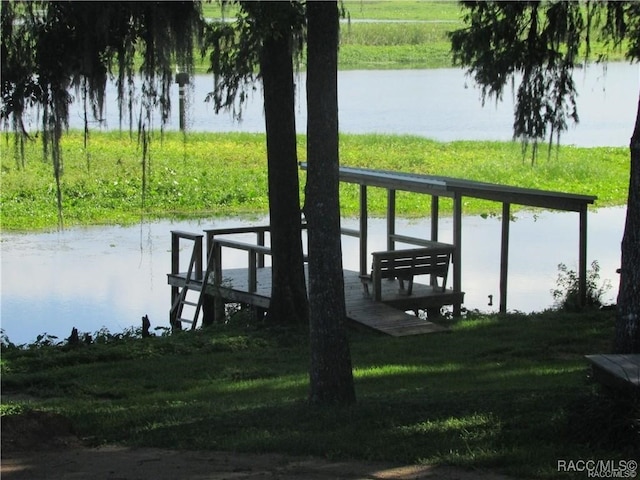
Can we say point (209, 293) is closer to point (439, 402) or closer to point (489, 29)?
point (489, 29)

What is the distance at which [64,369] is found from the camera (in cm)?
1137

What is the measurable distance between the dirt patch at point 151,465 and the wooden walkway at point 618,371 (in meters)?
0.93

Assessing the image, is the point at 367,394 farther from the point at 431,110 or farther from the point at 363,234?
the point at 431,110

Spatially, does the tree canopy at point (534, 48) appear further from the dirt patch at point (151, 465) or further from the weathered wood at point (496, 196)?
the dirt patch at point (151, 465)

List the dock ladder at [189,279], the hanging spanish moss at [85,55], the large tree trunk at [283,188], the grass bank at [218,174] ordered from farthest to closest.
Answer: the grass bank at [218,174]
the dock ladder at [189,279]
the large tree trunk at [283,188]
the hanging spanish moss at [85,55]

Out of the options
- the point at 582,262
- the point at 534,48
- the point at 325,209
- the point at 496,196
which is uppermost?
the point at 534,48

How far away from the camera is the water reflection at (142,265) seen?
1708cm

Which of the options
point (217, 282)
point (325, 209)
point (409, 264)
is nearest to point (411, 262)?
point (409, 264)

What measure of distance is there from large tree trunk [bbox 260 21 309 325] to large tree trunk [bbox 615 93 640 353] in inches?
251

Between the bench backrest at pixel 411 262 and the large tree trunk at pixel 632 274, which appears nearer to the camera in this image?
the large tree trunk at pixel 632 274

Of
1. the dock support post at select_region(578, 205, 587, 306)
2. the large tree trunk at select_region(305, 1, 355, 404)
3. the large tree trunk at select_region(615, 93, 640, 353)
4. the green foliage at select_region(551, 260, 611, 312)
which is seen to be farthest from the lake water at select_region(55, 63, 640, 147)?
the large tree trunk at select_region(615, 93, 640, 353)

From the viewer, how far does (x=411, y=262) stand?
14.8 m

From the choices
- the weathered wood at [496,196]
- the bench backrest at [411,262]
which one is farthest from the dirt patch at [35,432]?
the weathered wood at [496,196]

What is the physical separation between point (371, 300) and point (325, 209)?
24.0ft
